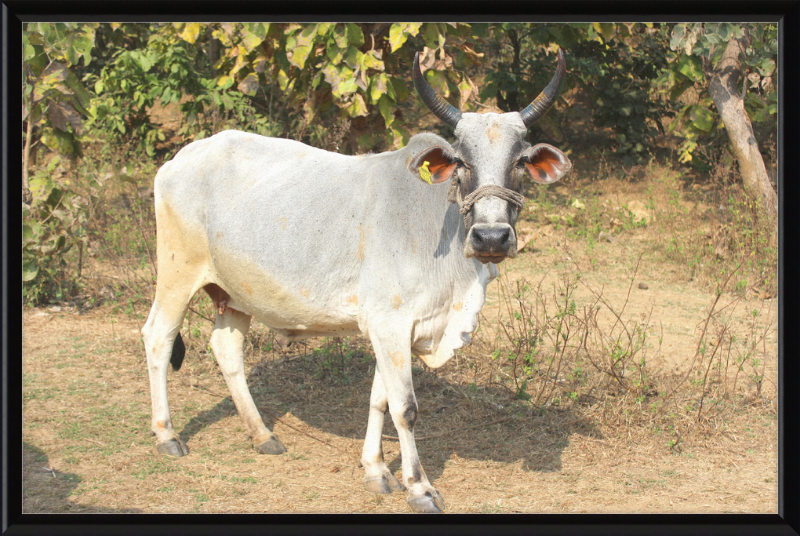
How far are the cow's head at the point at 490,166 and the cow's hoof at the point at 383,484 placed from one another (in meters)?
1.35

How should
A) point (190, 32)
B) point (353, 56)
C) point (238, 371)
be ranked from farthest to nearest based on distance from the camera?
point (190, 32), point (353, 56), point (238, 371)

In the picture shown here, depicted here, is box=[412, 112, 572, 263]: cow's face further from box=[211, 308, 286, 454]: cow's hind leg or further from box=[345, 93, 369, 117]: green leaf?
box=[345, 93, 369, 117]: green leaf

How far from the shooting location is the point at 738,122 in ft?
26.0

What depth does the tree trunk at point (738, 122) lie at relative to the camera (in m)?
7.85

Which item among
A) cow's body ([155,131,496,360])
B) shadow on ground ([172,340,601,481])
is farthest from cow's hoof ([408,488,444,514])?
cow's body ([155,131,496,360])

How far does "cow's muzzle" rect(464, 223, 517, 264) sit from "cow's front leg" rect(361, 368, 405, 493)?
1.02m

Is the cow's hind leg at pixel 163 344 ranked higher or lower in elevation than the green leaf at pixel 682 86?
lower

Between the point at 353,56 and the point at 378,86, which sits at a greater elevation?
the point at 353,56

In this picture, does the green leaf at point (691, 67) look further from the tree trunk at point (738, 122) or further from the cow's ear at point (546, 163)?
the cow's ear at point (546, 163)

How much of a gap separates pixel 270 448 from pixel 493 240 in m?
2.03

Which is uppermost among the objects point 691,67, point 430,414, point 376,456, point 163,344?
point 691,67

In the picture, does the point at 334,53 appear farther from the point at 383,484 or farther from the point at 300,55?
the point at 383,484

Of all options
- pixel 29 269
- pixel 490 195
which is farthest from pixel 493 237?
pixel 29 269

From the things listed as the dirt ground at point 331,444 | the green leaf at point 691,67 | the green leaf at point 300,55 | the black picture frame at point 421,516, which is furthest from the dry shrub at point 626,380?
the green leaf at point 691,67
